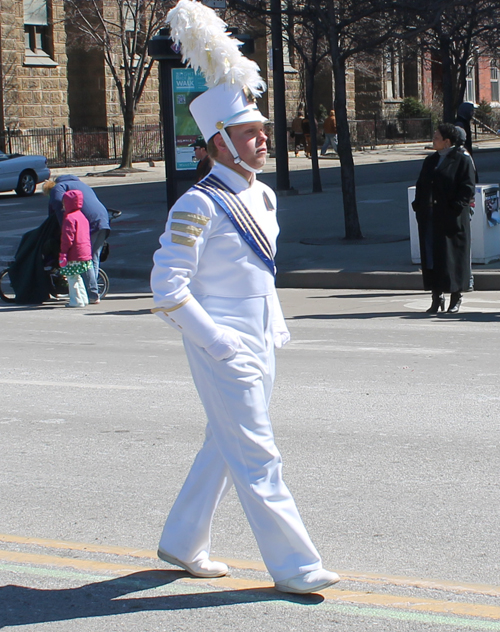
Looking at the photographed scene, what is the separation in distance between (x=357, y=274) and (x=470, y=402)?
6530mm

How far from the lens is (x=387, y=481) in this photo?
16.4ft

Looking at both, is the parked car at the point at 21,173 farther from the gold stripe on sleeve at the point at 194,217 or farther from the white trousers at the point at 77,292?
the gold stripe on sleeve at the point at 194,217

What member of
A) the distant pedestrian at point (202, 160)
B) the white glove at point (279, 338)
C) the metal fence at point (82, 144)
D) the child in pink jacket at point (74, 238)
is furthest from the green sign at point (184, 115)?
the metal fence at point (82, 144)

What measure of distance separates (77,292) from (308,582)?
8926mm

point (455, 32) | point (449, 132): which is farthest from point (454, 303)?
point (455, 32)

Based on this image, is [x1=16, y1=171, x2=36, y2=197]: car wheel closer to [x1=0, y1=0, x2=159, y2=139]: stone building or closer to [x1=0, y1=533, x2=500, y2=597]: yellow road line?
[x1=0, y1=0, x2=159, y2=139]: stone building

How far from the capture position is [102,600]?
3701 mm

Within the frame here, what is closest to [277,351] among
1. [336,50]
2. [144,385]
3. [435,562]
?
[144,385]

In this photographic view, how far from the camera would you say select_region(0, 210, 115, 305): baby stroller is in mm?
12117

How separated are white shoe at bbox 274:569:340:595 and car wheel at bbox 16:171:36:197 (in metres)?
25.7

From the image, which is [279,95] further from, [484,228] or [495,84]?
[495,84]

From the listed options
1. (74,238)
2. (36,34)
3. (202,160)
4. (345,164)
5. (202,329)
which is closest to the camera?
(202,329)

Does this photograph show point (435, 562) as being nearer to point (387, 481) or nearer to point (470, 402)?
point (387, 481)

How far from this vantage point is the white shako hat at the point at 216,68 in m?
3.49
